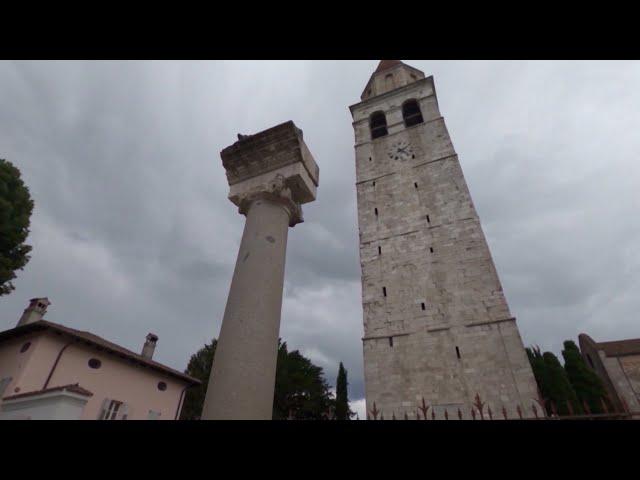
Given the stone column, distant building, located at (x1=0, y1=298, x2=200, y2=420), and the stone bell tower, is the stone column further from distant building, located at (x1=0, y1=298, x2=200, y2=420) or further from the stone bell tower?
the stone bell tower

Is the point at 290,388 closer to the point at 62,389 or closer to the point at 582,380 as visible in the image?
the point at 62,389

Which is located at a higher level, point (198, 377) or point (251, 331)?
point (198, 377)

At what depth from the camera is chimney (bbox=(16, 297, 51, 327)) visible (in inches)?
560

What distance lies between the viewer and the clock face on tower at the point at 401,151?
21105 mm

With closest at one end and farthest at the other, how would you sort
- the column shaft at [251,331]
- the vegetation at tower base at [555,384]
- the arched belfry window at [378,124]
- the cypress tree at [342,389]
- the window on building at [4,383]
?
the column shaft at [251,331] < the window on building at [4,383] < the vegetation at tower base at [555,384] < the arched belfry window at [378,124] < the cypress tree at [342,389]

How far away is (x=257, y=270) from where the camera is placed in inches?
120

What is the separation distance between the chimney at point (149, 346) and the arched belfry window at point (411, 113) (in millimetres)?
20329

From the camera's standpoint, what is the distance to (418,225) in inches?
709

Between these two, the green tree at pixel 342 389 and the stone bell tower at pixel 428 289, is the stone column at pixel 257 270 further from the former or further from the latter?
the green tree at pixel 342 389

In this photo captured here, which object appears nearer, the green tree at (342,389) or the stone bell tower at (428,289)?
the stone bell tower at (428,289)

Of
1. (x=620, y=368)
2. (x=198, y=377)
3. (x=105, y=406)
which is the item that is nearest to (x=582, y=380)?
(x=620, y=368)

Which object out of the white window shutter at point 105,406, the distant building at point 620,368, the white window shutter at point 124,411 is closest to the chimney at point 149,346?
the white window shutter at point 124,411

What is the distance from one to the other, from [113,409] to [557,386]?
23.7 m
